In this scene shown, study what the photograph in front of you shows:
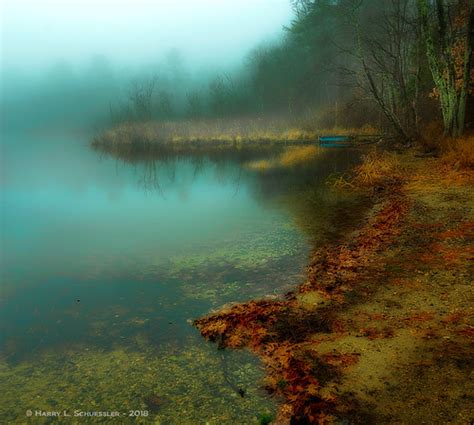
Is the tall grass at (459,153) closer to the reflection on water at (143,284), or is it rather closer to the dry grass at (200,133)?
the reflection on water at (143,284)

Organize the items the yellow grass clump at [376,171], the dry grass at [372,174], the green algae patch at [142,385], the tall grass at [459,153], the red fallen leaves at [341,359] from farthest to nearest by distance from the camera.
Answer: the yellow grass clump at [376,171]
the dry grass at [372,174]
the tall grass at [459,153]
the red fallen leaves at [341,359]
the green algae patch at [142,385]

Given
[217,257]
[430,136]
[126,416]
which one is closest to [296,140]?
[430,136]

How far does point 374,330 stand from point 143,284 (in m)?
4.22

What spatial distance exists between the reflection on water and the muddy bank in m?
0.37

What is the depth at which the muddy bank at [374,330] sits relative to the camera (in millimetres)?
3754

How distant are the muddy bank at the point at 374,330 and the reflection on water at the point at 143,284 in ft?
1.21

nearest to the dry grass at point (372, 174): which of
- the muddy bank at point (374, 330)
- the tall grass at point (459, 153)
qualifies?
the tall grass at point (459, 153)

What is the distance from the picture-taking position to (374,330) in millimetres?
5016

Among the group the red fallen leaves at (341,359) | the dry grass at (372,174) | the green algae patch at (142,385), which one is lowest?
the green algae patch at (142,385)

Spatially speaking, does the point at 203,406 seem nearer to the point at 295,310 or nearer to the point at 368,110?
the point at 295,310

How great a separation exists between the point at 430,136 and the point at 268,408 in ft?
64.8

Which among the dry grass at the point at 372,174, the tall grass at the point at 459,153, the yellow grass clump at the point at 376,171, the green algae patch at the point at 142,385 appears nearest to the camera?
the green algae patch at the point at 142,385

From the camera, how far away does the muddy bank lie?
375 cm

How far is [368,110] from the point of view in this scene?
3547 cm
